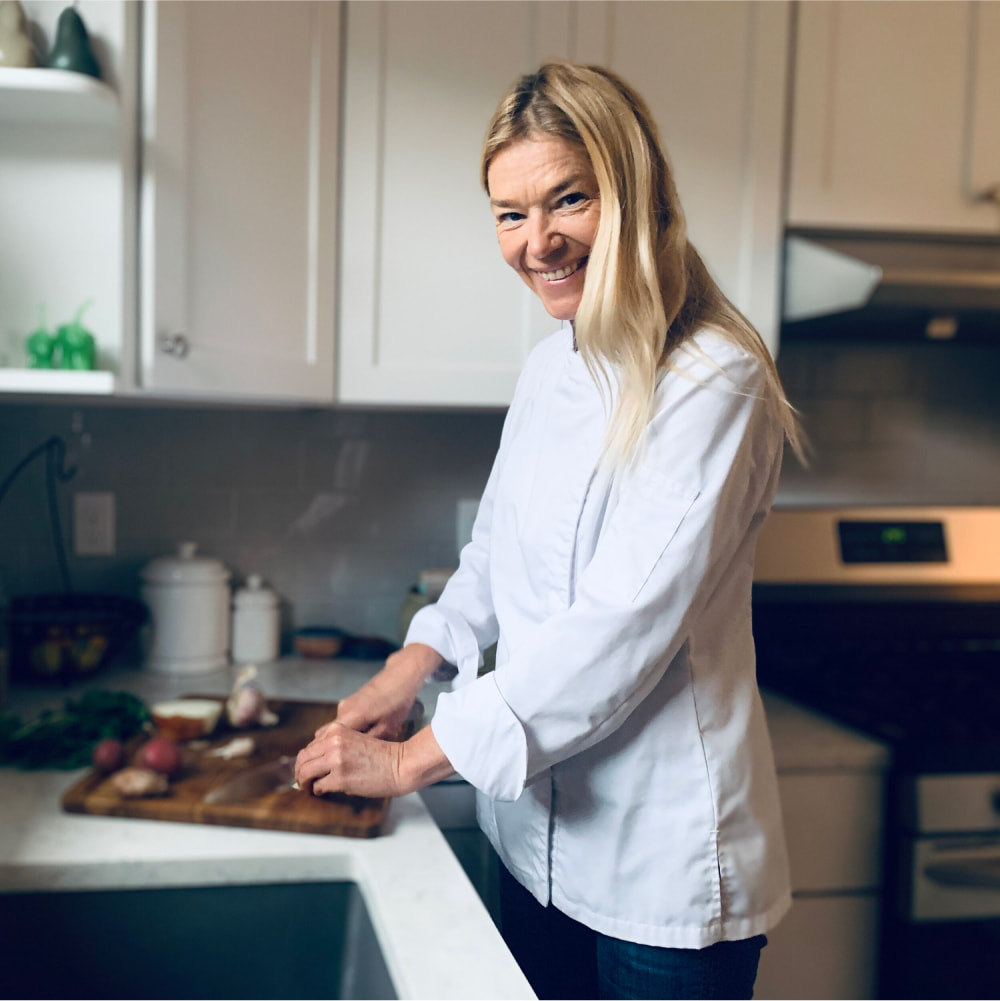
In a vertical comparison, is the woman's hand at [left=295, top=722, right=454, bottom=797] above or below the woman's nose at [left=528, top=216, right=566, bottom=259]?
below

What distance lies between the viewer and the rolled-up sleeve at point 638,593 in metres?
0.74

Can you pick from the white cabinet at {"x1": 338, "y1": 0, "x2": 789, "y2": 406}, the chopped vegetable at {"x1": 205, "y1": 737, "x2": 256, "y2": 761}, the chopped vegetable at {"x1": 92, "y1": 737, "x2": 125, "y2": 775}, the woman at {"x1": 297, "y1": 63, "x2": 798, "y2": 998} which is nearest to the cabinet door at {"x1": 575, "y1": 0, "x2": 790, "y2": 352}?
the white cabinet at {"x1": 338, "y1": 0, "x2": 789, "y2": 406}

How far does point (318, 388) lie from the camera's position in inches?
54.6

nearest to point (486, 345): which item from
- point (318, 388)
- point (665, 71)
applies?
point (318, 388)

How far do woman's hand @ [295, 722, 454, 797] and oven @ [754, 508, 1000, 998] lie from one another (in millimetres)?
778

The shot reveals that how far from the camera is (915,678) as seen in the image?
1601mm

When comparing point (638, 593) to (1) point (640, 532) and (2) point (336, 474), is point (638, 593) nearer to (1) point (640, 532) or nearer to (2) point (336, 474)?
(1) point (640, 532)

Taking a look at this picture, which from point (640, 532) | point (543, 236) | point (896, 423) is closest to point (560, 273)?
point (543, 236)

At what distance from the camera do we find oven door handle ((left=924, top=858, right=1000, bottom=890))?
1.31 meters

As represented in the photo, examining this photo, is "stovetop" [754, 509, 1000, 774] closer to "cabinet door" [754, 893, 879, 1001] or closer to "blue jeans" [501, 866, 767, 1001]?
"cabinet door" [754, 893, 879, 1001]

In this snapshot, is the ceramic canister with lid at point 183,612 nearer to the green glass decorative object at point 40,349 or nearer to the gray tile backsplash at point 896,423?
the green glass decorative object at point 40,349

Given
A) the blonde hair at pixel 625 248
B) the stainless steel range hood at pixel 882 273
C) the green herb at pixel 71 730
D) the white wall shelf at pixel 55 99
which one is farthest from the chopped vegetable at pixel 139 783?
the stainless steel range hood at pixel 882 273

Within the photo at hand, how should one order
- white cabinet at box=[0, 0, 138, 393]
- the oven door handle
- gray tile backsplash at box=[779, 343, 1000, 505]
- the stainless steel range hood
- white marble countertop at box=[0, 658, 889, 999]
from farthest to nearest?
gray tile backsplash at box=[779, 343, 1000, 505]
the stainless steel range hood
the oven door handle
white cabinet at box=[0, 0, 138, 393]
white marble countertop at box=[0, 658, 889, 999]

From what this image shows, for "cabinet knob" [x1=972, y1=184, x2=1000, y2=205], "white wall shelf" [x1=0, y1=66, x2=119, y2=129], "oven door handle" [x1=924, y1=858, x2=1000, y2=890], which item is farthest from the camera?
"cabinet knob" [x1=972, y1=184, x2=1000, y2=205]
